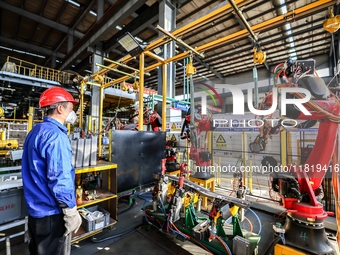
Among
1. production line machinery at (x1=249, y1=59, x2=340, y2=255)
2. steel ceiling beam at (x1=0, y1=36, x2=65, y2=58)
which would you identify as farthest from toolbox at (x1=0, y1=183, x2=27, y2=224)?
steel ceiling beam at (x1=0, y1=36, x2=65, y2=58)

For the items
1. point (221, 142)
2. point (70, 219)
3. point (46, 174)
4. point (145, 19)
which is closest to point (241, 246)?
point (70, 219)

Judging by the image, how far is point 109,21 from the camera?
775 centimetres

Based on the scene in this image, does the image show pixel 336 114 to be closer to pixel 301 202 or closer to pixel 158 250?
pixel 301 202

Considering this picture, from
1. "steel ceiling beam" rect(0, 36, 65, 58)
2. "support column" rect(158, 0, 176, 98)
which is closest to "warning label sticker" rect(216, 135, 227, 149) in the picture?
"support column" rect(158, 0, 176, 98)

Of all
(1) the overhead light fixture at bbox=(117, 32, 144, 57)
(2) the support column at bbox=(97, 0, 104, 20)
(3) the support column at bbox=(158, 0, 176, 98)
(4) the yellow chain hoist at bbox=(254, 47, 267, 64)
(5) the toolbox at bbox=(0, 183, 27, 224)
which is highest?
(2) the support column at bbox=(97, 0, 104, 20)

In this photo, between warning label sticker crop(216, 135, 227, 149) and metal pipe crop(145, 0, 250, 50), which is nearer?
metal pipe crop(145, 0, 250, 50)

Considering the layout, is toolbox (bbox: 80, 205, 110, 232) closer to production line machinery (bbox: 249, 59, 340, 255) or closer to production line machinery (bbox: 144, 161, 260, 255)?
production line machinery (bbox: 144, 161, 260, 255)

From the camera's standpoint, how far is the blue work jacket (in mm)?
1491

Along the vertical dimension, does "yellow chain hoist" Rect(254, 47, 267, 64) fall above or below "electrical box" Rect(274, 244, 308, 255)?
above

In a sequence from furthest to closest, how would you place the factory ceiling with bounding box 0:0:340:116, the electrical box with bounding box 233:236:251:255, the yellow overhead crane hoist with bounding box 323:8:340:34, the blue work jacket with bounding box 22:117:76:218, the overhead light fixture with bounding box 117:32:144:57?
the factory ceiling with bounding box 0:0:340:116
the overhead light fixture with bounding box 117:32:144:57
the electrical box with bounding box 233:236:251:255
the yellow overhead crane hoist with bounding box 323:8:340:34
the blue work jacket with bounding box 22:117:76:218

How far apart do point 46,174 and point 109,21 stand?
8.41 m

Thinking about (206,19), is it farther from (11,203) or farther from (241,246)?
(11,203)

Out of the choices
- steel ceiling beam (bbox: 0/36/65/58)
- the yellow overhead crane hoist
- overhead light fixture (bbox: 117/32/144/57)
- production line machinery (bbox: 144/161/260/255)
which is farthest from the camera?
steel ceiling beam (bbox: 0/36/65/58)

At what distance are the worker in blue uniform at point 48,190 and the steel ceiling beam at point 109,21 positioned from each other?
22.4 ft
